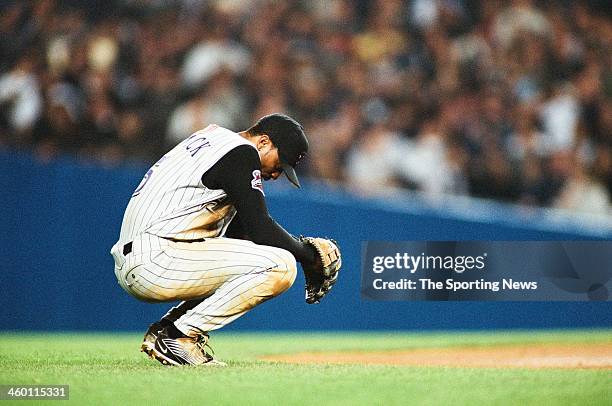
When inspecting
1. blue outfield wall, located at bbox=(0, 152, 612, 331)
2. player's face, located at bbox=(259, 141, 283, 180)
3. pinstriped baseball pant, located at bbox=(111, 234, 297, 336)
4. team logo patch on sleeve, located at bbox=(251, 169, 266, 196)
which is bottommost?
pinstriped baseball pant, located at bbox=(111, 234, 297, 336)

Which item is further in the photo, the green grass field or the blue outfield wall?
the blue outfield wall

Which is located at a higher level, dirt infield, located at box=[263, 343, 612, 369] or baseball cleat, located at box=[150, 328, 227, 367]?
dirt infield, located at box=[263, 343, 612, 369]

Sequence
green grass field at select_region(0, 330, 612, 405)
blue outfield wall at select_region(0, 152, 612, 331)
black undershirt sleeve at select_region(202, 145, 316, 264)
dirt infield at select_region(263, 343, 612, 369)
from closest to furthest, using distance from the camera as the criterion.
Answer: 1. green grass field at select_region(0, 330, 612, 405)
2. black undershirt sleeve at select_region(202, 145, 316, 264)
3. dirt infield at select_region(263, 343, 612, 369)
4. blue outfield wall at select_region(0, 152, 612, 331)

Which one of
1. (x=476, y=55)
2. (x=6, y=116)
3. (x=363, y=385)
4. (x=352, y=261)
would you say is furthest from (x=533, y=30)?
(x=363, y=385)

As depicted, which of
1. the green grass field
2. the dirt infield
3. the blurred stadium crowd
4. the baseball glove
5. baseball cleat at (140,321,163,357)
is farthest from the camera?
the blurred stadium crowd

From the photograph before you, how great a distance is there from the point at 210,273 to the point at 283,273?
293mm

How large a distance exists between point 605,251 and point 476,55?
2001 millimetres

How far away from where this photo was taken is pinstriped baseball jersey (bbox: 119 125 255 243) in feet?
11.8

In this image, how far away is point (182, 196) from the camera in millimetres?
3605

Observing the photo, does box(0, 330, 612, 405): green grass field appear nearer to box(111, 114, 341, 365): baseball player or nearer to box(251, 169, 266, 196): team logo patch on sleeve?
box(111, 114, 341, 365): baseball player

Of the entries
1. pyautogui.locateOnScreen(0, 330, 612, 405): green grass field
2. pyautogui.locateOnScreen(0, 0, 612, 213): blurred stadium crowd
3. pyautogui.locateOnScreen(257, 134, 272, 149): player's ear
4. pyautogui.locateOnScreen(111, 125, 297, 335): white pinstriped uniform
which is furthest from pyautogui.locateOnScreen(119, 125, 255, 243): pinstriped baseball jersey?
pyautogui.locateOnScreen(0, 0, 612, 213): blurred stadium crowd

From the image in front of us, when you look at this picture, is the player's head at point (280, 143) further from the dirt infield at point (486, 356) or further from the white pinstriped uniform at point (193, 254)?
the dirt infield at point (486, 356)

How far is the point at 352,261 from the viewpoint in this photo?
696 cm

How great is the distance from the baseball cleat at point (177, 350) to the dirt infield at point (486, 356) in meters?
0.80
